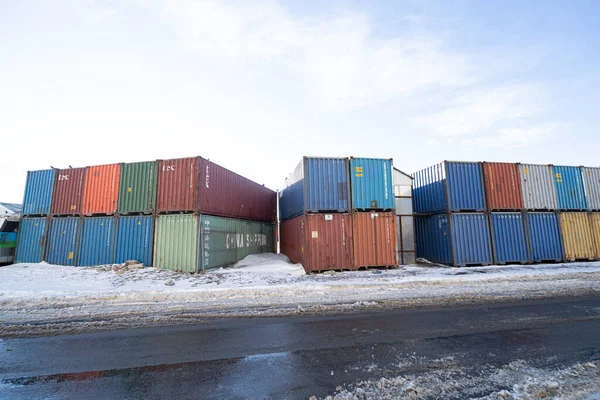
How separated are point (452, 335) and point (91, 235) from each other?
17525mm

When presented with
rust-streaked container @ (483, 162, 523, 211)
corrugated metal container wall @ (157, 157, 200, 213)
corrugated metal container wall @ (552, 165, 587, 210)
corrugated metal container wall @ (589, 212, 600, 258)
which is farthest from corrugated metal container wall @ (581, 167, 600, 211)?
corrugated metal container wall @ (157, 157, 200, 213)

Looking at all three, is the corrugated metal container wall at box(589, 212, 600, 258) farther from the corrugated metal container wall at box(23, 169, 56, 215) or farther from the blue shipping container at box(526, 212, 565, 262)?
the corrugated metal container wall at box(23, 169, 56, 215)

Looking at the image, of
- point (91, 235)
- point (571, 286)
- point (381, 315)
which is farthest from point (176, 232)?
point (571, 286)

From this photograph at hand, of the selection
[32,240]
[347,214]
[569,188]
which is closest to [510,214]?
[569,188]

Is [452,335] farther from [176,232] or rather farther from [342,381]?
[176,232]

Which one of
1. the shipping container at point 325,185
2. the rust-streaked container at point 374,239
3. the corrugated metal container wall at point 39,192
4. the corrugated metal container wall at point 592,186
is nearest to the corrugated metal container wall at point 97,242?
the corrugated metal container wall at point 39,192

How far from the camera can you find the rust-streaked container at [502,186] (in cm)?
1709

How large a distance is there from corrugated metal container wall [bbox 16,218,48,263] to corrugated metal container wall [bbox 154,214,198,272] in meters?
7.03

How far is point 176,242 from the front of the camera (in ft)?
47.9

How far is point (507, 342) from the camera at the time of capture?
16.1ft

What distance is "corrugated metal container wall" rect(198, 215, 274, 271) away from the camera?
48.7 ft

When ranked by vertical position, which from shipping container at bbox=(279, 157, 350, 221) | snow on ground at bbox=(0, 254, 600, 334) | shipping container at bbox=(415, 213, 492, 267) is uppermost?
shipping container at bbox=(279, 157, 350, 221)

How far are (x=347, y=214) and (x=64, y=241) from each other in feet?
51.6

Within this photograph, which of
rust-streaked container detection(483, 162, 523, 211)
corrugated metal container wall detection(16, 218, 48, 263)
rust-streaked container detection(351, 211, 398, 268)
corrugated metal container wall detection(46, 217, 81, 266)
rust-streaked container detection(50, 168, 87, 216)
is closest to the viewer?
rust-streaked container detection(351, 211, 398, 268)
